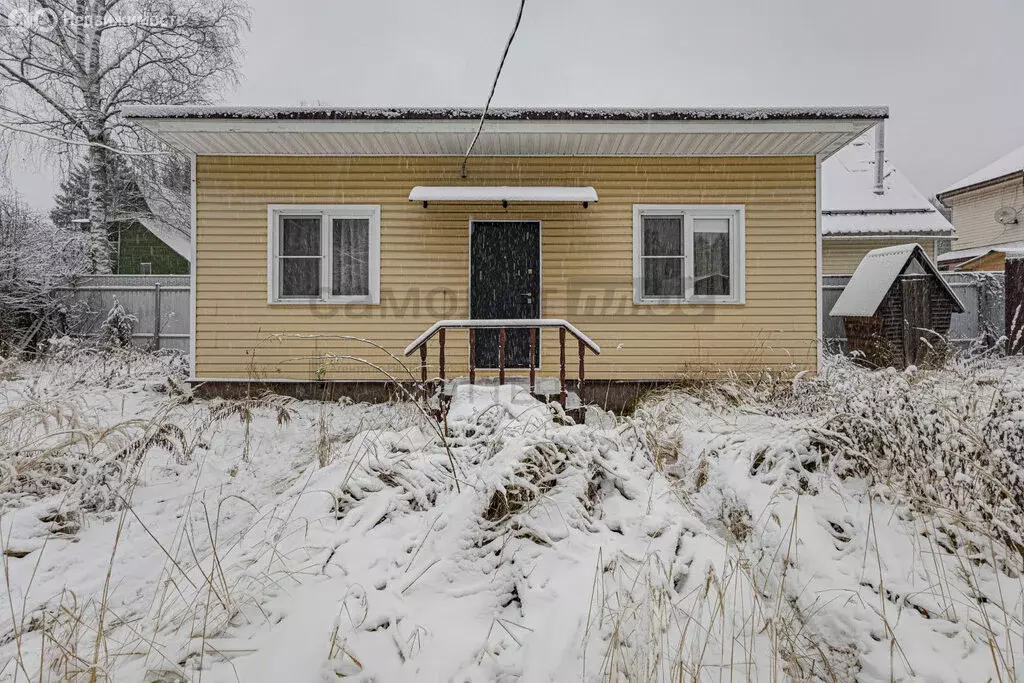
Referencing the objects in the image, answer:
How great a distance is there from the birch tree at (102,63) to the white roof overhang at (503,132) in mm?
9406

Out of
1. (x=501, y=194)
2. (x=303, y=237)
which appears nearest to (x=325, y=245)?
(x=303, y=237)

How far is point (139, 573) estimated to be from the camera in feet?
8.49

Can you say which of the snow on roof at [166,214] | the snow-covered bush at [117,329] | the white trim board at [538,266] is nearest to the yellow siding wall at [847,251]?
the white trim board at [538,266]

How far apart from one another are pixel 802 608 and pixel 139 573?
2946 mm

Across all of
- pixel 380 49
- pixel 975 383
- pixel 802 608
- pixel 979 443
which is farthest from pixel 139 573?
pixel 380 49

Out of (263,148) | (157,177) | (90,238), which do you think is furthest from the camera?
(157,177)

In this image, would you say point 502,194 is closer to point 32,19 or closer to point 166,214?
point 32,19

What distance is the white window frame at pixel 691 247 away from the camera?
6801 millimetres

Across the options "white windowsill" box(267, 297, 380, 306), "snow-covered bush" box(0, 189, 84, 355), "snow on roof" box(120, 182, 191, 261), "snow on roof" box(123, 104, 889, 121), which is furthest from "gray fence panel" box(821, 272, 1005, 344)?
"snow on roof" box(120, 182, 191, 261)

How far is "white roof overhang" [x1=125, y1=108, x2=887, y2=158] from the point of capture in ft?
19.1

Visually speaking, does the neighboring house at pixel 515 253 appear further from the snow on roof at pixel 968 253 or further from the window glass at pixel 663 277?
the snow on roof at pixel 968 253

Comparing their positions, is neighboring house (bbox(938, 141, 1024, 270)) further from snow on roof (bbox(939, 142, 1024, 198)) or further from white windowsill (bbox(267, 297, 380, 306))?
Answer: white windowsill (bbox(267, 297, 380, 306))

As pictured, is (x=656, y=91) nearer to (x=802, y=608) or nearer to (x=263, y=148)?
(x=263, y=148)

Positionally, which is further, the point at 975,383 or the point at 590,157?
the point at 590,157
